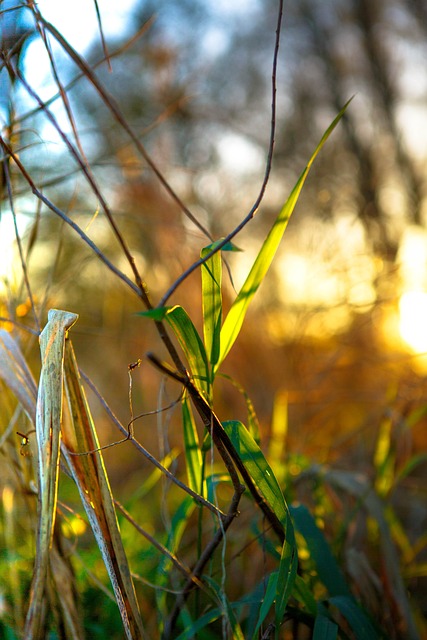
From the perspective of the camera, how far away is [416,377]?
1268 millimetres

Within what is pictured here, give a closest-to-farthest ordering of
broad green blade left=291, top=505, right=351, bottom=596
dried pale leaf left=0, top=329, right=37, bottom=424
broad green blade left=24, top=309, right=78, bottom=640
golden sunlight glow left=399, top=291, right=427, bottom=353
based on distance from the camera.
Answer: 1. broad green blade left=24, top=309, right=78, bottom=640
2. dried pale leaf left=0, top=329, right=37, bottom=424
3. broad green blade left=291, top=505, right=351, bottom=596
4. golden sunlight glow left=399, top=291, right=427, bottom=353

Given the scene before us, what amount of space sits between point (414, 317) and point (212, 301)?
1.01m

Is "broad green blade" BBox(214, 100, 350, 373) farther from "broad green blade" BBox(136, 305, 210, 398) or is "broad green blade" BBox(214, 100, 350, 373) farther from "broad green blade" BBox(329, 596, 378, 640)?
"broad green blade" BBox(329, 596, 378, 640)

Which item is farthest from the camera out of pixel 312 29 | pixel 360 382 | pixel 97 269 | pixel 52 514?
pixel 312 29

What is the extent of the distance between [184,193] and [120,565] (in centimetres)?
168

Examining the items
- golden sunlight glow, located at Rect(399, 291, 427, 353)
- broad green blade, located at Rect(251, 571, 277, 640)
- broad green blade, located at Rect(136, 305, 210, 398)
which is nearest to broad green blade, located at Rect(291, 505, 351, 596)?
broad green blade, located at Rect(251, 571, 277, 640)

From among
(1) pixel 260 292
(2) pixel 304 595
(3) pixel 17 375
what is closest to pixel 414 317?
(1) pixel 260 292

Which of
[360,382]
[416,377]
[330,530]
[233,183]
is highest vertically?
[233,183]

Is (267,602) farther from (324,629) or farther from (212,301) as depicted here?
(212,301)

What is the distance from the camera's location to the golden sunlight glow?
1.34 metres

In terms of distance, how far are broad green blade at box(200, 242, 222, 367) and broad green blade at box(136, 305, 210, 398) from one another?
0.04 feet

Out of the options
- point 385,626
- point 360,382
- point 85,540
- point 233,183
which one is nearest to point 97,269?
point 233,183

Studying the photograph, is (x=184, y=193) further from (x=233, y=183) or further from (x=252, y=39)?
(x=252, y=39)

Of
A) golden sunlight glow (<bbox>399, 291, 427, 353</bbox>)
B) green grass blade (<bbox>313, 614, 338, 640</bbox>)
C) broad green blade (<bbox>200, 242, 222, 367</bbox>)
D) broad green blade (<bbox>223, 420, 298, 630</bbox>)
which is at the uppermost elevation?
golden sunlight glow (<bbox>399, 291, 427, 353</bbox>)
